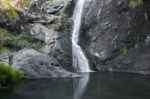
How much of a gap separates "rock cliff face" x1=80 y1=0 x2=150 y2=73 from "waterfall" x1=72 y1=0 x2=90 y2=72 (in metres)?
0.40

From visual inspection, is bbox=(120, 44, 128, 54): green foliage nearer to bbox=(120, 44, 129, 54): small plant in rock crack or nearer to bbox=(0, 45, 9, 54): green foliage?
bbox=(120, 44, 129, 54): small plant in rock crack

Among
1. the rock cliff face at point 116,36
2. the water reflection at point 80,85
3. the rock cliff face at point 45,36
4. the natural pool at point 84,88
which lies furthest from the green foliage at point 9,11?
the water reflection at point 80,85

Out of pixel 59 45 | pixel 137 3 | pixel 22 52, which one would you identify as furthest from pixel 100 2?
pixel 22 52

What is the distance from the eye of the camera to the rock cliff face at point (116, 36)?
74.1ft

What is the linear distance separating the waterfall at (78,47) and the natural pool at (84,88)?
3.53m

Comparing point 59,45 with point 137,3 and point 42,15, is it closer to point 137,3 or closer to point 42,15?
point 42,15

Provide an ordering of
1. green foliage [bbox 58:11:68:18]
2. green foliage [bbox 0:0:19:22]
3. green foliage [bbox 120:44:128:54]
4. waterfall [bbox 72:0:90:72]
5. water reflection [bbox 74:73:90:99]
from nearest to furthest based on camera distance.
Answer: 1. water reflection [bbox 74:73:90:99]
2. waterfall [bbox 72:0:90:72]
3. green foliage [bbox 120:44:128:54]
4. green foliage [bbox 0:0:19:22]
5. green foliage [bbox 58:11:68:18]

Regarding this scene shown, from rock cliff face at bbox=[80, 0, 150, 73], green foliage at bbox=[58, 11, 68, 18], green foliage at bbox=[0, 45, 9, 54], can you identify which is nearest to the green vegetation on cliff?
rock cliff face at bbox=[80, 0, 150, 73]

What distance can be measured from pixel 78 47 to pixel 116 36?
2.81 metres

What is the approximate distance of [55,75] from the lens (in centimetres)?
1916

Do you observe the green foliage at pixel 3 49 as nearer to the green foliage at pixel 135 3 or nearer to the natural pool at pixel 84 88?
the natural pool at pixel 84 88

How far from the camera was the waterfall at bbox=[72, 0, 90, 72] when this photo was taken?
2278 centimetres

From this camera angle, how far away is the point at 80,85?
16375 millimetres

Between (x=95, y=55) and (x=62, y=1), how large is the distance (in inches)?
214
